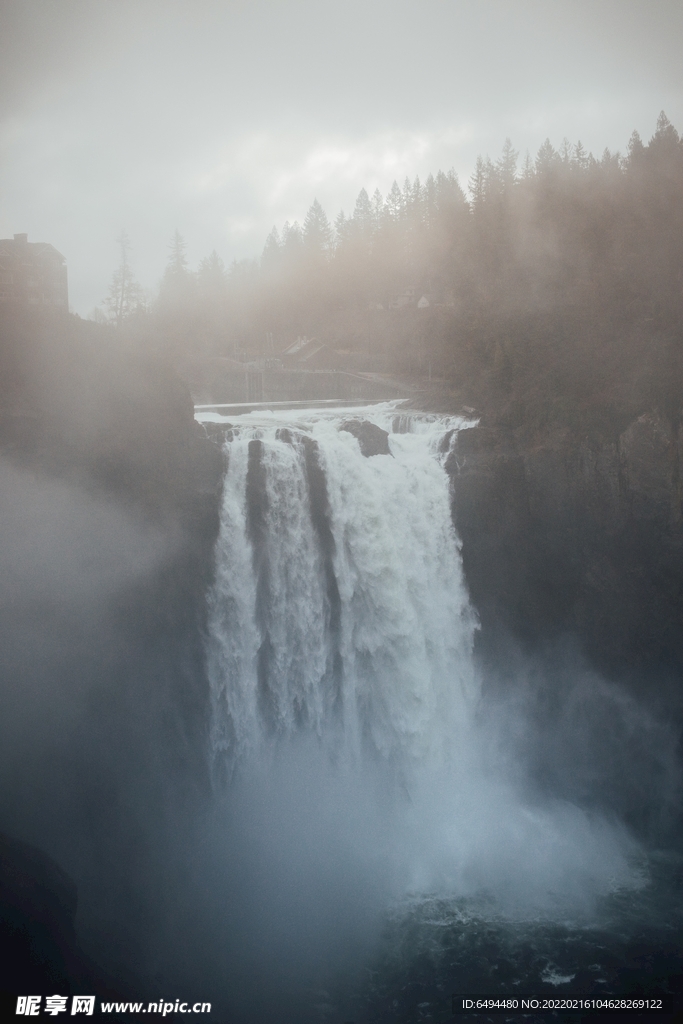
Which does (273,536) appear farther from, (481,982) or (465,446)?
(481,982)

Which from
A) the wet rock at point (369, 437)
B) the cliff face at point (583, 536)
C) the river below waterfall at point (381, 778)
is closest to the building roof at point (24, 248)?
the river below waterfall at point (381, 778)

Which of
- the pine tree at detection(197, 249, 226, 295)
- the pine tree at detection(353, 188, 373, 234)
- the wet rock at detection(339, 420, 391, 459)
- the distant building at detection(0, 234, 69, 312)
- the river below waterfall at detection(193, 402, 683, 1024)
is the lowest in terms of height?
the river below waterfall at detection(193, 402, 683, 1024)

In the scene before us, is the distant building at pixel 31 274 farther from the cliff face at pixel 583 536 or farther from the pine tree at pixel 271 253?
the pine tree at pixel 271 253

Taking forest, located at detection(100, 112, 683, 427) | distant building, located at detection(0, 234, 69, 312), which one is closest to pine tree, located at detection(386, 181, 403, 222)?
forest, located at detection(100, 112, 683, 427)

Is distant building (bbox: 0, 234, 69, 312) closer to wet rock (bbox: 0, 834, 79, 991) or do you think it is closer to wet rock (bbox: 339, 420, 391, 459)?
wet rock (bbox: 339, 420, 391, 459)

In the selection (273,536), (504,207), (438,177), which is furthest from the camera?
(438,177)

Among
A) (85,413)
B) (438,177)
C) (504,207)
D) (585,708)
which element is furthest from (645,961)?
(438,177)
